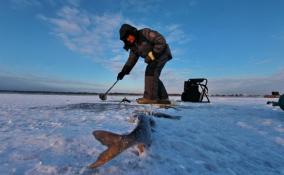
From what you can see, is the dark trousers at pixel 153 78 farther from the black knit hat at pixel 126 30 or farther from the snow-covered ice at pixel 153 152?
the snow-covered ice at pixel 153 152

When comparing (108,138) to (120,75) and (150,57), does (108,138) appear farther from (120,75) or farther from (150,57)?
(120,75)

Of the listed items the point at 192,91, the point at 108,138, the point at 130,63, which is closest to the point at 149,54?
the point at 130,63

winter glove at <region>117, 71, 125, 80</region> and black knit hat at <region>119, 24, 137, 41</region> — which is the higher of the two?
black knit hat at <region>119, 24, 137, 41</region>

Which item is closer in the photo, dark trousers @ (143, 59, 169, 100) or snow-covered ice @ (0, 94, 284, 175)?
snow-covered ice @ (0, 94, 284, 175)

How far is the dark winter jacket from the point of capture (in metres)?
6.82

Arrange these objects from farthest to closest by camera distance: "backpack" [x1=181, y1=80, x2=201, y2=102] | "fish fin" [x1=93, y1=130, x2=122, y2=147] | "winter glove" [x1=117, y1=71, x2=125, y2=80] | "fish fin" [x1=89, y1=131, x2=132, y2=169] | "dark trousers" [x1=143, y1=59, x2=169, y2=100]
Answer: "backpack" [x1=181, y1=80, x2=201, y2=102] < "winter glove" [x1=117, y1=71, x2=125, y2=80] < "dark trousers" [x1=143, y1=59, x2=169, y2=100] < "fish fin" [x1=93, y1=130, x2=122, y2=147] < "fish fin" [x1=89, y1=131, x2=132, y2=169]

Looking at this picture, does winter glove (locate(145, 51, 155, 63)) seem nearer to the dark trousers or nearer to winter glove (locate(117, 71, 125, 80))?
the dark trousers

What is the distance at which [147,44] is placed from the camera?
7.02 meters

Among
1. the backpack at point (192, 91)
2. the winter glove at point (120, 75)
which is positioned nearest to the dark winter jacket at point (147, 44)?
the winter glove at point (120, 75)

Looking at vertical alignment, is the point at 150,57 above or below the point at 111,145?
above

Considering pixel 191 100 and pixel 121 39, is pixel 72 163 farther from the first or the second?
pixel 191 100

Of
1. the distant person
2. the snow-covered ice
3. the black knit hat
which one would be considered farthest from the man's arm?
the snow-covered ice

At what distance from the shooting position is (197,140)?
2736 millimetres

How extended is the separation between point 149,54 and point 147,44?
1.48 feet
